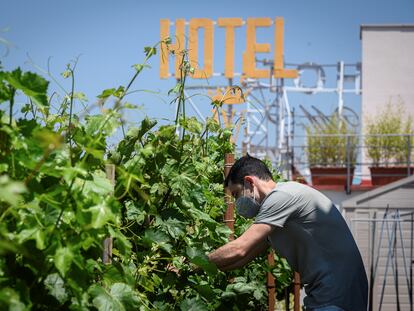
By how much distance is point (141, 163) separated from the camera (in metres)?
3.52

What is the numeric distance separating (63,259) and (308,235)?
244cm

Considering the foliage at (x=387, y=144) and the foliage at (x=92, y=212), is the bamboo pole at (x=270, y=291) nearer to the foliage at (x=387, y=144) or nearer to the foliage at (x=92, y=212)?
the foliage at (x=92, y=212)

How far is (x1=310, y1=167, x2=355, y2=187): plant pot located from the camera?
64.0ft

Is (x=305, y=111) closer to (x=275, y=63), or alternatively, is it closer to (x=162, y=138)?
(x=275, y=63)

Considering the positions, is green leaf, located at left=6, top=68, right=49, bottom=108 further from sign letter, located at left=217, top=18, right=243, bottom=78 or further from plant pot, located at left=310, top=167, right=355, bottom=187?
sign letter, located at left=217, top=18, right=243, bottom=78

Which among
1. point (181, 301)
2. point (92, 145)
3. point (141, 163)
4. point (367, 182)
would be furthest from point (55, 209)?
point (367, 182)

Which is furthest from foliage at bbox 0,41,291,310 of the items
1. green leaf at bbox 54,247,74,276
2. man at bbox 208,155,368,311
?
man at bbox 208,155,368,311

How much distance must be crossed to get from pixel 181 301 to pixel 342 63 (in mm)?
25189

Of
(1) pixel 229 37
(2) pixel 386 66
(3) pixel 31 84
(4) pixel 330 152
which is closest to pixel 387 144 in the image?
(4) pixel 330 152

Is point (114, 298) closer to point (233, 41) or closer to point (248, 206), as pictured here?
point (248, 206)

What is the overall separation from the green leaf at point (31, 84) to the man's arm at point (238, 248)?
1.97m

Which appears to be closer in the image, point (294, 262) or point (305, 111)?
point (294, 262)

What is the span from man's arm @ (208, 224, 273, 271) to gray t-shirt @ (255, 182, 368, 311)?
0.07 meters

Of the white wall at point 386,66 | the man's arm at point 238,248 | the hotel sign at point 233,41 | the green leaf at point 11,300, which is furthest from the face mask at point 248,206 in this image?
the white wall at point 386,66
